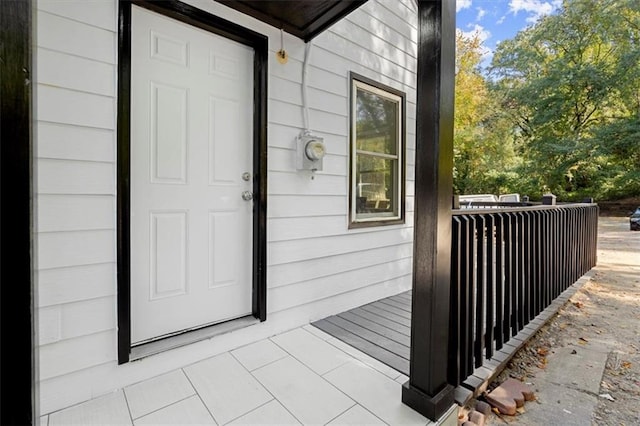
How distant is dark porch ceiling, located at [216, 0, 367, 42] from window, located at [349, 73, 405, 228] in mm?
654

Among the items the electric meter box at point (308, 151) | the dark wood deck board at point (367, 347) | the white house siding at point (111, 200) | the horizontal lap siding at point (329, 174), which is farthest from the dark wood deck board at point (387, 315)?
the electric meter box at point (308, 151)

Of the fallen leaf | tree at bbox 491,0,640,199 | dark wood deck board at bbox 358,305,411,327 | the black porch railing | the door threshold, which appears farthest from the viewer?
tree at bbox 491,0,640,199

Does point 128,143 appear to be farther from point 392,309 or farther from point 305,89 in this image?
point 392,309

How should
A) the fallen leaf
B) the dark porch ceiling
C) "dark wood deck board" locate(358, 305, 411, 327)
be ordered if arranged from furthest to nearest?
"dark wood deck board" locate(358, 305, 411, 327), the fallen leaf, the dark porch ceiling

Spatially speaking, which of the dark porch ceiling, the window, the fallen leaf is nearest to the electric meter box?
the window

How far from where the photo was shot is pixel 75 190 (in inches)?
60.7

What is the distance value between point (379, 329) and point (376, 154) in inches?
63.4

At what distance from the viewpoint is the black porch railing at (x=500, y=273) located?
1.63 meters

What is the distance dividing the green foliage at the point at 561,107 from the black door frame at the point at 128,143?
46.0ft

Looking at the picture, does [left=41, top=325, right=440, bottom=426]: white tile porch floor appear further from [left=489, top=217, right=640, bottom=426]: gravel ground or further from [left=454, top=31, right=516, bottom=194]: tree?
[left=454, top=31, right=516, bottom=194]: tree

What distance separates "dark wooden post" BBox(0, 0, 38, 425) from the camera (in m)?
0.83

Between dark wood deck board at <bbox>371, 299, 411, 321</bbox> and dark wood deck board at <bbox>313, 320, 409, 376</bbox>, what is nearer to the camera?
dark wood deck board at <bbox>313, 320, 409, 376</bbox>

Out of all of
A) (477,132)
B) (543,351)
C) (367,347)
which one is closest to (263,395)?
(367,347)

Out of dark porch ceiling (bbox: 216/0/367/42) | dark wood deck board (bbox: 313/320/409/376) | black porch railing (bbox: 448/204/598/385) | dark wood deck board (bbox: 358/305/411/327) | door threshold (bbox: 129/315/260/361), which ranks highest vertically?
dark porch ceiling (bbox: 216/0/367/42)
